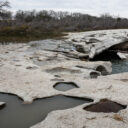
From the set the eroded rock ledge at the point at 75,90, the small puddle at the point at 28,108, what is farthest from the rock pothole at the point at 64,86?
the small puddle at the point at 28,108

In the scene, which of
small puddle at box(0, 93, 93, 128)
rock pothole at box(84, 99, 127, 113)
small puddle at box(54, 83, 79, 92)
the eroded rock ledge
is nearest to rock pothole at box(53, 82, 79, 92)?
small puddle at box(54, 83, 79, 92)

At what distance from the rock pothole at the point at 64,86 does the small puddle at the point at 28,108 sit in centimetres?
83

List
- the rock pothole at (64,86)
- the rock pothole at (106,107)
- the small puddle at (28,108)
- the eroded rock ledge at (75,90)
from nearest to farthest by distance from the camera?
the eroded rock ledge at (75,90) → the small puddle at (28,108) → the rock pothole at (106,107) → the rock pothole at (64,86)

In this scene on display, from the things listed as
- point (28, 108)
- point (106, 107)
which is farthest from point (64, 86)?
point (106, 107)

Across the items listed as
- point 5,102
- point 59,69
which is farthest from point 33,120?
point 59,69

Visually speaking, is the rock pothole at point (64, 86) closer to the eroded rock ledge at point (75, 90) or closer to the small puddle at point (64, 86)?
the small puddle at point (64, 86)

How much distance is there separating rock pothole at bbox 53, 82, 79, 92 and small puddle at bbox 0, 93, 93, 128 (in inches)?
32.6

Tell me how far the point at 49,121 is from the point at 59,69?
594cm

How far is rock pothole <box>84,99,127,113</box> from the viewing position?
486 centimetres

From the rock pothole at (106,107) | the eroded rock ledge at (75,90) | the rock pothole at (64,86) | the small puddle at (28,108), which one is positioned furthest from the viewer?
the rock pothole at (64,86)

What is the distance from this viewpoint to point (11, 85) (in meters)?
7.10

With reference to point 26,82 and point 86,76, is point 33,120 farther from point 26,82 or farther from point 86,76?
point 86,76

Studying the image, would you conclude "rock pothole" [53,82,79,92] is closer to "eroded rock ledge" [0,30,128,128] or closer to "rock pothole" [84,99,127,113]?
"eroded rock ledge" [0,30,128,128]

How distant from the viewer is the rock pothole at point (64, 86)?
7010 millimetres
